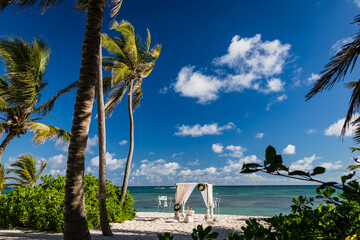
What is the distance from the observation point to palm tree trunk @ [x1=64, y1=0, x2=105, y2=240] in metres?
3.79

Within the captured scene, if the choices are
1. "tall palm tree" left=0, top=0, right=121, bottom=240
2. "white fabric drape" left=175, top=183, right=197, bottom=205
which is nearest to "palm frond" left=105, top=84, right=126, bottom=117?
"white fabric drape" left=175, top=183, right=197, bottom=205

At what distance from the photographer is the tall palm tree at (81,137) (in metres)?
3.80

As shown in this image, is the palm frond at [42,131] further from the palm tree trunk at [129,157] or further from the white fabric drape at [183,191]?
the white fabric drape at [183,191]

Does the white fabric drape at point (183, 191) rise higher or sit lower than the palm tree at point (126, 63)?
lower

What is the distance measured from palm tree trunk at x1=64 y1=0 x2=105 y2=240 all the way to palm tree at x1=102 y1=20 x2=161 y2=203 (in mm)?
6207

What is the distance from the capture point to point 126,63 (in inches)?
442

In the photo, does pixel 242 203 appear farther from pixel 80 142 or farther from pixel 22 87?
pixel 80 142

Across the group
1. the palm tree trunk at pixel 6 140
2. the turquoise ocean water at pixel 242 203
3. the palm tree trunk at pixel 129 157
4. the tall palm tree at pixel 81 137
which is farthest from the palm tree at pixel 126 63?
the turquoise ocean water at pixel 242 203

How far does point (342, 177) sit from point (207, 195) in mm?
11992

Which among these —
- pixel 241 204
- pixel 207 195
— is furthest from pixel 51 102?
pixel 241 204

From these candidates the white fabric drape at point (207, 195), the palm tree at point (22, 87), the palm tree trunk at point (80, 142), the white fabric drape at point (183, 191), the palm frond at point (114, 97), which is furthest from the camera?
the white fabric drape at point (183, 191)

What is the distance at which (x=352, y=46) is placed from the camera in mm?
3703

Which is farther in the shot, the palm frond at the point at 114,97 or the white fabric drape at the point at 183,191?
the white fabric drape at the point at 183,191

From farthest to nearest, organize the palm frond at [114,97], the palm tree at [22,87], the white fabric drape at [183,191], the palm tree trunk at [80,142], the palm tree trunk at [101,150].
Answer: the white fabric drape at [183,191] < the palm frond at [114,97] < the palm tree at [22,87] < the palm tree trunk at [101,150] < the palm tree trunk at [80,142]
